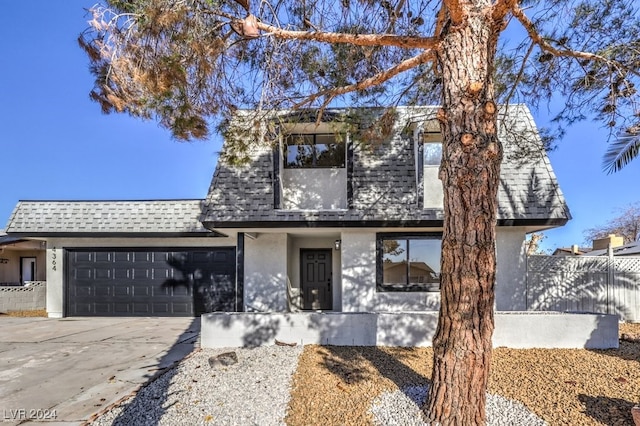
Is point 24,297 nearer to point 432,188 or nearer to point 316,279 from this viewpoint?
point 316,279

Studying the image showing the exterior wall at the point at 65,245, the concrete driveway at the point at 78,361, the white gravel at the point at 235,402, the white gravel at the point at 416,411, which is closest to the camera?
the white gravel at the point at 416,411

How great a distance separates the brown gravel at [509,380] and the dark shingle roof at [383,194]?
117 inches

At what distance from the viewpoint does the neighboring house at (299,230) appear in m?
8.36

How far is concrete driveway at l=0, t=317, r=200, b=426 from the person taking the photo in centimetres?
431

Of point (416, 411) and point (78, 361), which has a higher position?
point (416, 411)

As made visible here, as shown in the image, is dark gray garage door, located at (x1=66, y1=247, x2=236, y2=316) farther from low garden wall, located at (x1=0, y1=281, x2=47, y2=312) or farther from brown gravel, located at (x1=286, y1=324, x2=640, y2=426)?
brown gravel, located at (x1=286, y1=324, x2=640, y2=426)

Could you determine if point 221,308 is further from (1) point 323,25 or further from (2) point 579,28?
(2) point 579,28

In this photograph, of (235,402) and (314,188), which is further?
(314,188)

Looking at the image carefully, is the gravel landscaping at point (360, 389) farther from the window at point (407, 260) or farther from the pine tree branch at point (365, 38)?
the pine tree branch at point (365, 38)

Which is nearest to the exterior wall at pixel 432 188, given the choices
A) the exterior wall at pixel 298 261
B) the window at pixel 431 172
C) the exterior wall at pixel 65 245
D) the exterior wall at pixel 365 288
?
the window at pixel 431 172

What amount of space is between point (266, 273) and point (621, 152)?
815 cm

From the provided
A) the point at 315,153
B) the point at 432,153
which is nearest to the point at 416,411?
the point at 432,153

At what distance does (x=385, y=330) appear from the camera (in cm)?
666

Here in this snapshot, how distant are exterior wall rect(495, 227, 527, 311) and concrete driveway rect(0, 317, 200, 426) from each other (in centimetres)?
716
